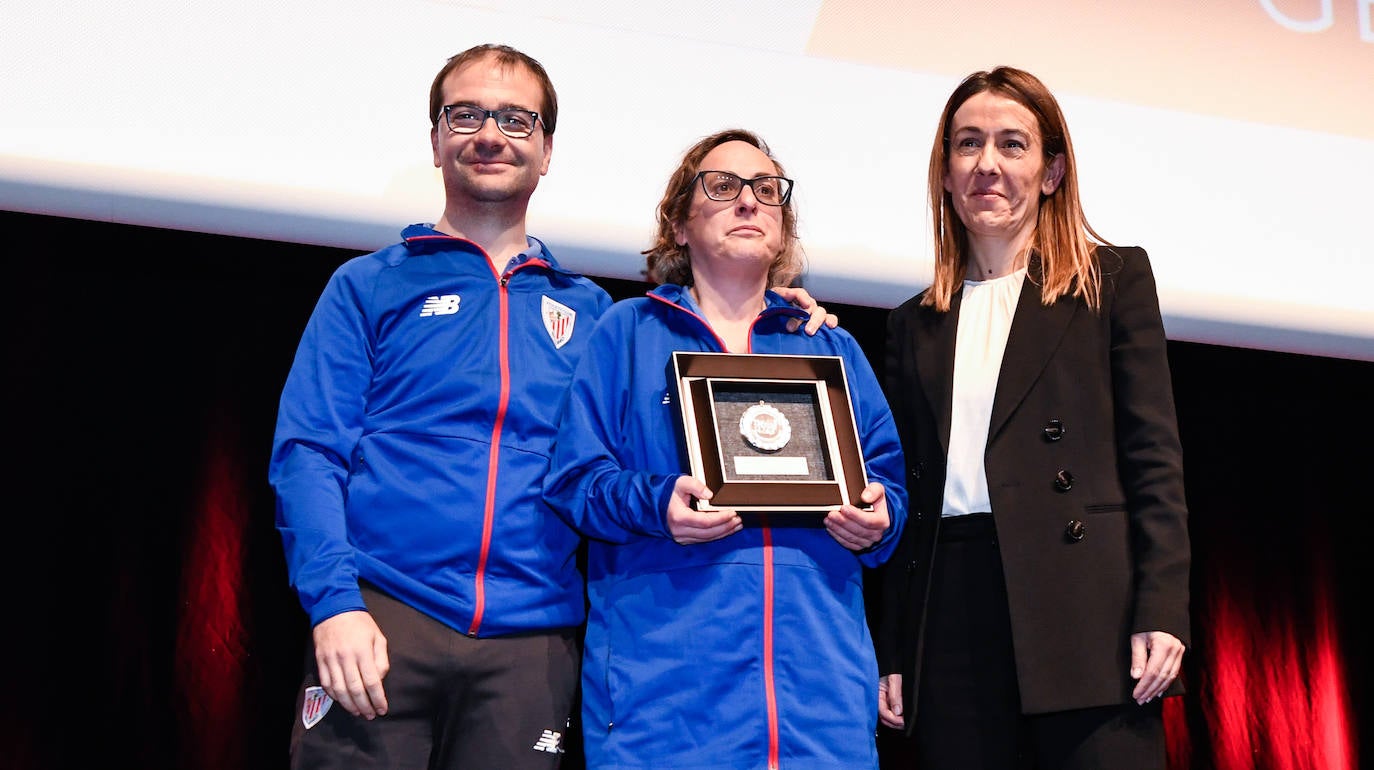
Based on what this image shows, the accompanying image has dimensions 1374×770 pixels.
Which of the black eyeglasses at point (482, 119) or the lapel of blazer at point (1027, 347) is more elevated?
the black eyeglasses at point (482, 119)

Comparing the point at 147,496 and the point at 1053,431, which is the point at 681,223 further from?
the point at 147,496

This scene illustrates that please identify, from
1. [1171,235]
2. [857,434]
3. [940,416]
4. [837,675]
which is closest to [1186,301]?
[1171,235]

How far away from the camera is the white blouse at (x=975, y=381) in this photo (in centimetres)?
211

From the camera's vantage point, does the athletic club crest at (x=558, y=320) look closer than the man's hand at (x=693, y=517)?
No

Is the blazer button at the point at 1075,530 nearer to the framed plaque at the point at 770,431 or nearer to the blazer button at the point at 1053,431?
the blazer button at the point at 1053,431

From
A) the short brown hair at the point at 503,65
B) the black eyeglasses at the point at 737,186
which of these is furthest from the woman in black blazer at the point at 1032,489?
the short brown hair at the point at 503,65

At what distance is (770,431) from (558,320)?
523 millimetres

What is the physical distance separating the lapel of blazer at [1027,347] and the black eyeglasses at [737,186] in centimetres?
50

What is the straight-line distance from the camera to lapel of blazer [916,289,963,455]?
2.17 meters

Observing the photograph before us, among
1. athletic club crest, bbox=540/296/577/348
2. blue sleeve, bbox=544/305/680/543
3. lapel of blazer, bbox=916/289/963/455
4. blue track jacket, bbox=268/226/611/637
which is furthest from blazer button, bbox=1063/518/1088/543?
athletic club crest, bbox=540/296/577/348

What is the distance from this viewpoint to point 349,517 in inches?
78.5

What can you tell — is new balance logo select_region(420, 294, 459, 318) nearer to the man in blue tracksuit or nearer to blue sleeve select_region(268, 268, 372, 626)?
the man in blue tracksuit

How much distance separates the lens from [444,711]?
1927 millimetres

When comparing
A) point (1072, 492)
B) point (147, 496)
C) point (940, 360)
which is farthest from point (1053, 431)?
point (147, 496)
